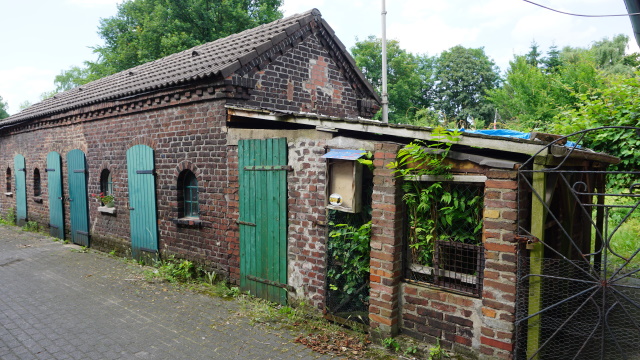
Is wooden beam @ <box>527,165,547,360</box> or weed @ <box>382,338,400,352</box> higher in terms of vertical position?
wooden beam @ <box>527,165,547,360</box>

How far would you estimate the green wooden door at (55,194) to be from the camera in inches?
473

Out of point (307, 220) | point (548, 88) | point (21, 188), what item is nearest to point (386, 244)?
point (307, 220)

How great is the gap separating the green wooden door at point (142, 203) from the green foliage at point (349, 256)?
480cm

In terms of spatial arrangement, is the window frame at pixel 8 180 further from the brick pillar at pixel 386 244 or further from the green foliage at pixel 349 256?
the brick pillar at pixel 386 244

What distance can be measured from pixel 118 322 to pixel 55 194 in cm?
838

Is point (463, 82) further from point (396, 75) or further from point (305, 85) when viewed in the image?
point (305, 85)

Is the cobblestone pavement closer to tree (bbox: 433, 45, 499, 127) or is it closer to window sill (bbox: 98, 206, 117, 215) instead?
window sill (bbox: 98, 206, 117, 215)

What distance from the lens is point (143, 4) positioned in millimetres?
25750

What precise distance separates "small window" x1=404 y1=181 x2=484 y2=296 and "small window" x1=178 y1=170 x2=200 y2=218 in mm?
4849

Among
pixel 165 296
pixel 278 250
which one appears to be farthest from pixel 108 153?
pixel 278 250

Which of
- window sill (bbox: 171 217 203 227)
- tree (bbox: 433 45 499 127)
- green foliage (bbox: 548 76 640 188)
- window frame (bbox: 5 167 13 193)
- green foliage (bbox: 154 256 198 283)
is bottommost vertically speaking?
green foliage (bbox: 154 256 198 283)

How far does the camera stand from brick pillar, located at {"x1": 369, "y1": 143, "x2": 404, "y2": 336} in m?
4.79

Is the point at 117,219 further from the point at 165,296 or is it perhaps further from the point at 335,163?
the point at 335,163

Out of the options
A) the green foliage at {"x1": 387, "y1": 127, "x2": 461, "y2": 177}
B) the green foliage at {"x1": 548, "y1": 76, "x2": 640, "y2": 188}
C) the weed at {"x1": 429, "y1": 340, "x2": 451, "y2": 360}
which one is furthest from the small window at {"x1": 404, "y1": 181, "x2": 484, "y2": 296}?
the green foliage at {"x1": 548, "y1": 76, "x2": 640, "y2": 188}
